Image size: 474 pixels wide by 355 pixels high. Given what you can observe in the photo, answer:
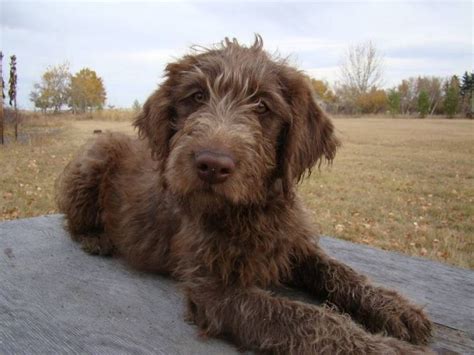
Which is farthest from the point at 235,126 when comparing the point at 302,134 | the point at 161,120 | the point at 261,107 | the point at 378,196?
the point at 378,196

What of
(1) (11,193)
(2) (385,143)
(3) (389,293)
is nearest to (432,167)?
(2) (385,143)

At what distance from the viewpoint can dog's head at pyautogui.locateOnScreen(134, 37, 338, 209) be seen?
2.64m

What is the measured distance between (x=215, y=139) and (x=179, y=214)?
1.12 metres

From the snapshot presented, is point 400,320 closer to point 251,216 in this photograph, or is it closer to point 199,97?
point 251,216

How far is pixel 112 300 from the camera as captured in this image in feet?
11.1

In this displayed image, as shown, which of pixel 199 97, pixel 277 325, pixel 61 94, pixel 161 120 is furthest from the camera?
pixel 61 94

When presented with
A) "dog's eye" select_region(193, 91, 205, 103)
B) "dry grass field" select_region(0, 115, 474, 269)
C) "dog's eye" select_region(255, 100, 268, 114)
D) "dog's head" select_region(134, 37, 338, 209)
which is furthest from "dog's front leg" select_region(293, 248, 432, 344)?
"dog's eye" select_region(193, 91, 205, 103)

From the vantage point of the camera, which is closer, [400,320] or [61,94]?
[400,320]

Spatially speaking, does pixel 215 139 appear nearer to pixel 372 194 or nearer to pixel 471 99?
pixel 372 194

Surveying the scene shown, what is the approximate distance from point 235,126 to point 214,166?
0.45m

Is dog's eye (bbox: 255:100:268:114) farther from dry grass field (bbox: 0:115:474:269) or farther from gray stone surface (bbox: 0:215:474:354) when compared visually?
gray stone surface (bbox: 0:215:474:354)

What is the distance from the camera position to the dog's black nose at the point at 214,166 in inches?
99.5

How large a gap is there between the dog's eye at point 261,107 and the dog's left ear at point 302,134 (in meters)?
0.19

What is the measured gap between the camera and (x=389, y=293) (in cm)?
312
